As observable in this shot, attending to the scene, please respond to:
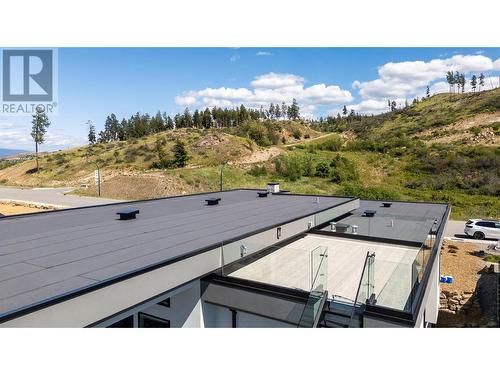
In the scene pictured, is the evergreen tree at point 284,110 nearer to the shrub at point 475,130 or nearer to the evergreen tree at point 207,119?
the evergreen tree at point 207,119

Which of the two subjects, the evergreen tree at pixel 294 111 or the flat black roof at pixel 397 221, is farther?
the evergreen tree at pixel 294 111

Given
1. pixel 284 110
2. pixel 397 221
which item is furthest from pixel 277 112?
pixel 397 221

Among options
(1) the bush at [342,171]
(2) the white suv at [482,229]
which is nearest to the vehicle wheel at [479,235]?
(2) the white suv at [482,229]

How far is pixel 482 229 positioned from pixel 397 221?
10.9m

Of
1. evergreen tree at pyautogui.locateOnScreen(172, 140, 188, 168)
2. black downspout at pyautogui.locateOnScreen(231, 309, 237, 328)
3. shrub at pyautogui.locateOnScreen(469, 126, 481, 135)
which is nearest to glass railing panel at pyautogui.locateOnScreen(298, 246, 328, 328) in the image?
black downspout at pyautogui.locateOnScreen(231, 309, 237, 328)

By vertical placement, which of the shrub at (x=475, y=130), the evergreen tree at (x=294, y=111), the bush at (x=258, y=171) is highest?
the evergreen tree at (x=294, y=111)

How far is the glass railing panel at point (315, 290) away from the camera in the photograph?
6.14m

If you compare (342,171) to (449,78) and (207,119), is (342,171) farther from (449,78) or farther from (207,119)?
(449,78)

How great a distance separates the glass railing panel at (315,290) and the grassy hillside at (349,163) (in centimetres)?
2488

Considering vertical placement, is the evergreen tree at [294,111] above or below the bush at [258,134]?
above

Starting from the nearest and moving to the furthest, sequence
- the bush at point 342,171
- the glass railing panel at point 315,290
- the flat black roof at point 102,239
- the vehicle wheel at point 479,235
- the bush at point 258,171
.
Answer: the flat black roof at point 102,239
the glass railing panel at point 315,290
the vehicle wheel at point 479,235
the bush at point 342,171
the bush at point 258,171

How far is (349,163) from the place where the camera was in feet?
154

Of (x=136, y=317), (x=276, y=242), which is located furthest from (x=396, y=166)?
(x=136, y=317)

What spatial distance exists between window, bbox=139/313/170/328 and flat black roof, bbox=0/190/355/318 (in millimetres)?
1704
